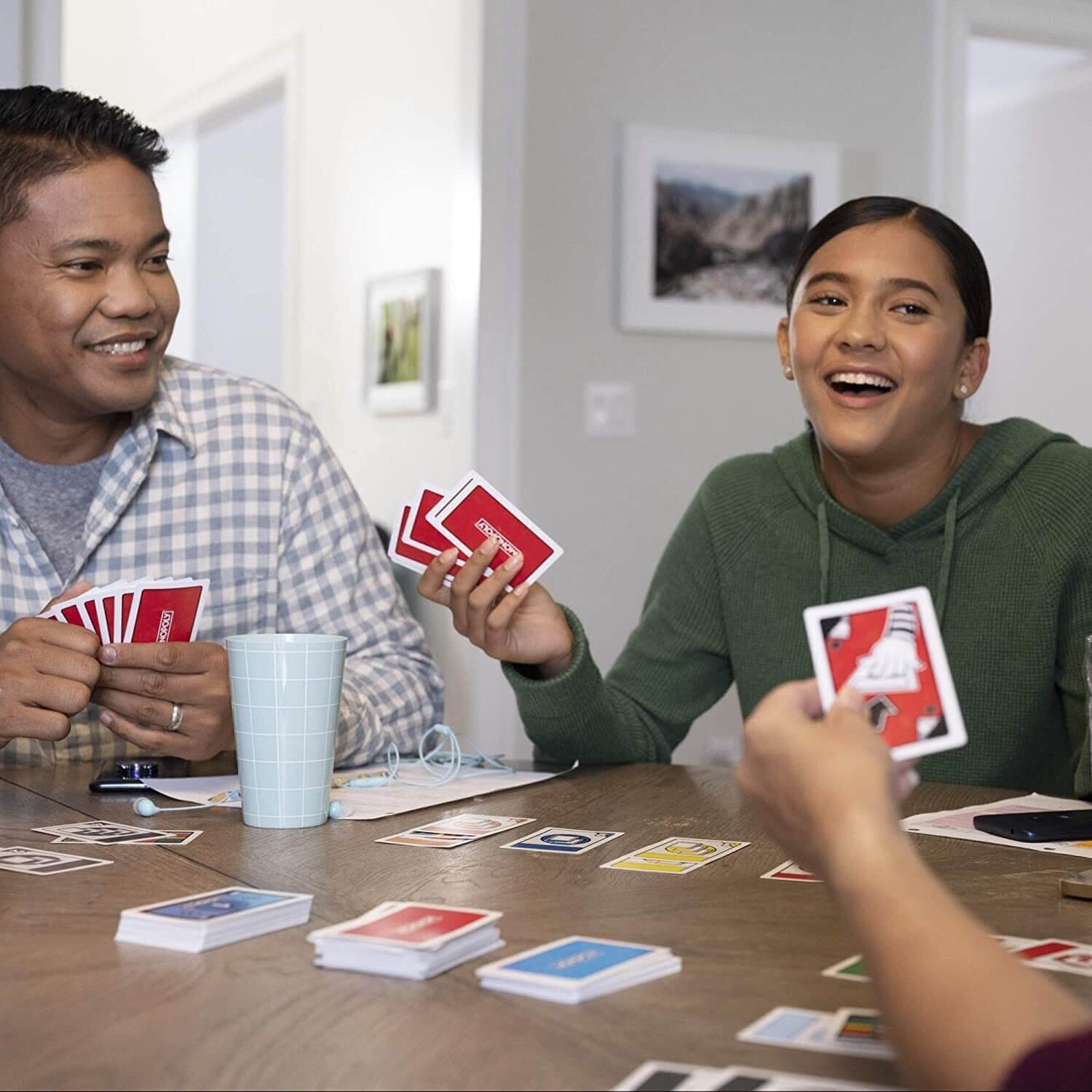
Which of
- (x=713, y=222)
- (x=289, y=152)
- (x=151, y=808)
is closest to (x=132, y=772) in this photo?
(x=151, y=808)

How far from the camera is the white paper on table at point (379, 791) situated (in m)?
1.50

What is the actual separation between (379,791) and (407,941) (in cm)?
71

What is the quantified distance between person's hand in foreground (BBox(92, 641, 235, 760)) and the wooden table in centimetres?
16

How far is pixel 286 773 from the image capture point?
1.39 meters

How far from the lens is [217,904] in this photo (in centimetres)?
101

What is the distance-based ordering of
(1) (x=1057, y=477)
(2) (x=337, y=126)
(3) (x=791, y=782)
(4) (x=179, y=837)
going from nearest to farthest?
(3) (x=791, y=782) < (4) (x=179, y=837) < (1) (x=1057, y=477) < (2) (x=337, y=126)

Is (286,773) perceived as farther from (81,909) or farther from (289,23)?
(289,23)

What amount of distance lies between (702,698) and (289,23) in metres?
4.06

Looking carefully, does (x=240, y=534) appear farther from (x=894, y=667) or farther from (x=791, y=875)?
(x=894, y=667)

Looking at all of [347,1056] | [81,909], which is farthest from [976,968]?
[81,909]

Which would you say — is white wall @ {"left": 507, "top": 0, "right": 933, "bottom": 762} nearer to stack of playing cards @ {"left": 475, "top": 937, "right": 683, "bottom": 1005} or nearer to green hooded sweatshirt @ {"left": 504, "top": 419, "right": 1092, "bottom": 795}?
green hooded sweatshirt @ {"left": 504, "top": 419, "right": 1092, "bottom": 795}

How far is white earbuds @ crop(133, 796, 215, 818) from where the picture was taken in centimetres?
143

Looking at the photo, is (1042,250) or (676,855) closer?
(676,855)

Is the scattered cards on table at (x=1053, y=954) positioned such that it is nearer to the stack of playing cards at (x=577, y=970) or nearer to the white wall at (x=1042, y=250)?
the stack of playing cards at (x=577, y=970)
